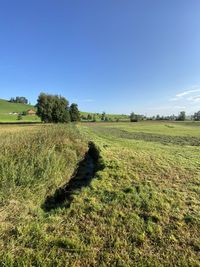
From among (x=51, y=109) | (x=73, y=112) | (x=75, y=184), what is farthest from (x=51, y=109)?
(x=75, y=184)

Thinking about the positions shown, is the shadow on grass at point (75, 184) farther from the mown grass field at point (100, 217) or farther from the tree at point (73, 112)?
the tree at point (73, 112)

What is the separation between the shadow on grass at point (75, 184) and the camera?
6350 mm

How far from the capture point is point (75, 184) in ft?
26.9

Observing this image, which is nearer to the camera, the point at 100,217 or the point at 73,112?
the point at 100,217

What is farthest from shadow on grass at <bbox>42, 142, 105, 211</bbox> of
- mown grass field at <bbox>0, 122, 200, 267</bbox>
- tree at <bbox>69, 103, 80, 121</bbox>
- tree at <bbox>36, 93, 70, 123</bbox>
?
tree at <bbox>69, 103, 80, 121</bbox>

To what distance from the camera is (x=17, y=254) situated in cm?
398

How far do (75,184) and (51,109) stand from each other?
56722 mm

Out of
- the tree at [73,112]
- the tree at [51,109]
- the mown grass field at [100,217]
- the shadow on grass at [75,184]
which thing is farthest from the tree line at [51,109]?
the mown grass field at [100,217]

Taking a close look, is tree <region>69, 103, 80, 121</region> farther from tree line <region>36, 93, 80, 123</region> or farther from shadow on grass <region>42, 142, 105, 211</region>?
shadow on grass <region>42, 142, 105, 211</region>

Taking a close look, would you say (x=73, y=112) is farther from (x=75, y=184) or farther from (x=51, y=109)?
(x=75, y=184)

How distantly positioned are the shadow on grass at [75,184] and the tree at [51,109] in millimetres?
51775

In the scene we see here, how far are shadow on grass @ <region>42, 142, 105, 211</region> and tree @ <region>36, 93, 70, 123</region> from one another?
5177 centimetres

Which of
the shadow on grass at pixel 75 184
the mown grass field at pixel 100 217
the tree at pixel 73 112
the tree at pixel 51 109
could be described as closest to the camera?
the mown grass field at pixel 100 217

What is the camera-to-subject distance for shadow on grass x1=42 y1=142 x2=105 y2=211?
6.35 metres
